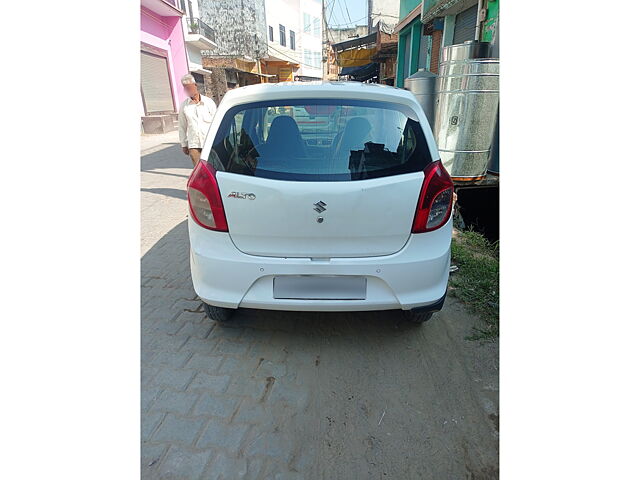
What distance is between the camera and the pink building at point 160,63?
13922 mm

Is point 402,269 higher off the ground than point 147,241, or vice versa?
point 402,269

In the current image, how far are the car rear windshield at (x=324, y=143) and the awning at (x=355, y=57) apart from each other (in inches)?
831

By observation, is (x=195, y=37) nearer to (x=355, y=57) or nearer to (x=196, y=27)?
(x=196, y=27)

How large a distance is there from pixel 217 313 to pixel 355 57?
2257 centimetres

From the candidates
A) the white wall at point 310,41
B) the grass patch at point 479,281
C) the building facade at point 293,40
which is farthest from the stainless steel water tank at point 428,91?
the white wall at point 310,41

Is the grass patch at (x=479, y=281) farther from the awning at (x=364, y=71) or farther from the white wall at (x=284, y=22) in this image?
the white wall at (x=284, y=22)

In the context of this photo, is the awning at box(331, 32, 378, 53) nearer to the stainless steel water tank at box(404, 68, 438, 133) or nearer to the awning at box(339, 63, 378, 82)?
the awning at box(339, 63, 378, 82)

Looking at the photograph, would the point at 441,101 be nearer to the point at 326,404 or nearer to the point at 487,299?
the point at 487,299

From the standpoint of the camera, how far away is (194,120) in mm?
5000

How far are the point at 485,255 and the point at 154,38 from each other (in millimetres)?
16748

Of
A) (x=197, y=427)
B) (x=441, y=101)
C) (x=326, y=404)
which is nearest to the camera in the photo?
(x=197, y=427)

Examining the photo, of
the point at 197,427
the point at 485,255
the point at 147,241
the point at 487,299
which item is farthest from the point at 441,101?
the point at 197,427

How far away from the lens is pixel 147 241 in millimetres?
4258

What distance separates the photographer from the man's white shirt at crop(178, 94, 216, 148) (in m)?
4.98
